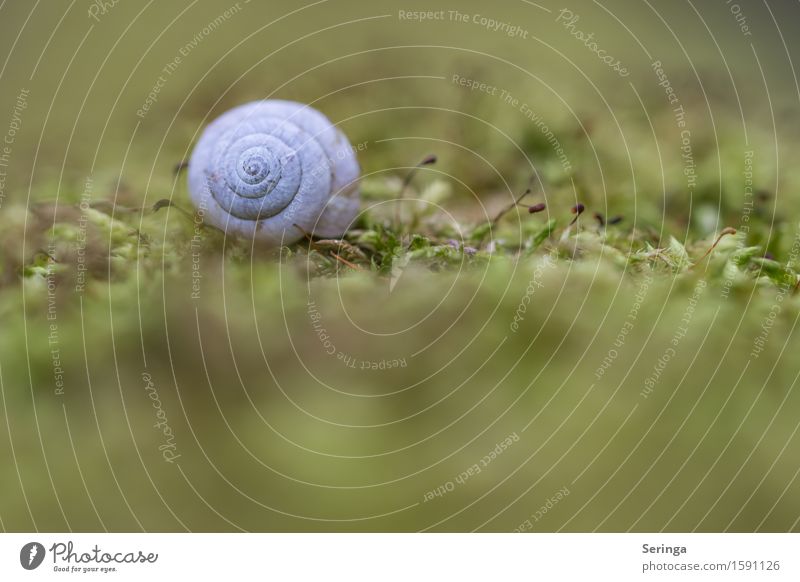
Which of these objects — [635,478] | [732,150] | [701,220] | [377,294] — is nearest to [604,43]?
[732,150]

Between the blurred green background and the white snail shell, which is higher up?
the white snail shell

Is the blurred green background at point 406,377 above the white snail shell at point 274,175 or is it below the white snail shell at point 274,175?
below

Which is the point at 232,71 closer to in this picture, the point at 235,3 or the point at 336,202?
the point at 235,3

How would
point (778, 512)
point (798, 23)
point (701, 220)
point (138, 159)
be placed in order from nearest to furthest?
point (778, 512)
point (701, 220)
point (138, 159)
point (798, 23)

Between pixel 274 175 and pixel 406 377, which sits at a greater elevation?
pixel 274 175

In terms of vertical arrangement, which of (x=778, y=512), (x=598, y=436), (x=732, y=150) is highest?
(x=732, y=150)

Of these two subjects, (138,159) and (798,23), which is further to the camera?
(798,23)

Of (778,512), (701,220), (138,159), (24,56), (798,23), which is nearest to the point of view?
(778,512)

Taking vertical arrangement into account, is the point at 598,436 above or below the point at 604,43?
below
